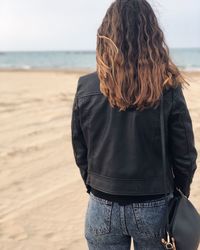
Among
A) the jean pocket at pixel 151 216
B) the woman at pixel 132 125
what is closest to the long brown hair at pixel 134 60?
the woman at pixel 132 125

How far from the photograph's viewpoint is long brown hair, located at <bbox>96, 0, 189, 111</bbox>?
2.12 metres

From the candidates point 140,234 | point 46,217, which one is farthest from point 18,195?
point 140,234

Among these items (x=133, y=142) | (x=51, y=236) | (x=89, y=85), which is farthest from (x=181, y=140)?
(x=51, y=236)

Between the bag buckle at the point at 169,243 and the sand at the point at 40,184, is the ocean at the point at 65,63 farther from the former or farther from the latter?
the bag buckle at the point at 169,243

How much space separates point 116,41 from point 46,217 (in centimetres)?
289

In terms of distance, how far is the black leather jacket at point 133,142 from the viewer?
216cm

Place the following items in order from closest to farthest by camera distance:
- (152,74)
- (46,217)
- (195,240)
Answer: (152,74), (195,240), (46,217)

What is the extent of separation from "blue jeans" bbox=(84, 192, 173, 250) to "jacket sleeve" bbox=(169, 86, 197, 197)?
0.43ft

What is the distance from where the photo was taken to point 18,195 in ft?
17.0

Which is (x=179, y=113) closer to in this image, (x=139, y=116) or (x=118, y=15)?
(x=139, y=116)

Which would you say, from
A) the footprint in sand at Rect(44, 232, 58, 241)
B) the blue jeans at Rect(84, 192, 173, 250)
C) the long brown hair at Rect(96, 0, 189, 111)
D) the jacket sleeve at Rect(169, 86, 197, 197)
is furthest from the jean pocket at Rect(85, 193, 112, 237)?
the footprint in sand at Rect(44, 232, 58, 241)

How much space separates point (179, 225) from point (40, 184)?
139 inches

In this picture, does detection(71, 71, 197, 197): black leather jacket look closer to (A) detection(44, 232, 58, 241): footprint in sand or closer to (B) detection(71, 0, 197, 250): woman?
(B) detection(71, 0, 197, 250): woman

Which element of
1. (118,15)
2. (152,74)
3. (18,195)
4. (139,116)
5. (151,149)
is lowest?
(18,195)
